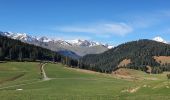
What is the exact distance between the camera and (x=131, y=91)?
6494 centimetres

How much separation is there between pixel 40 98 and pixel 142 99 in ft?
46.8

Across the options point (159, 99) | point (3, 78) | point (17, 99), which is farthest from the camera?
point (3, 78)

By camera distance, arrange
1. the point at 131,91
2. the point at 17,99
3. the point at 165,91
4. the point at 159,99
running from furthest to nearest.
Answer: the point at 131,91
the point at 165,91
the point at 17,99
the point at 159,99

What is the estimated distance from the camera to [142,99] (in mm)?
48688

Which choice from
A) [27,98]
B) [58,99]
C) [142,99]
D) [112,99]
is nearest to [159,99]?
[142,99]

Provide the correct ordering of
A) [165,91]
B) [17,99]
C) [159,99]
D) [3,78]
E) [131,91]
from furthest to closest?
[3,78], [131,91], [165,91], [17,99], [159,99]

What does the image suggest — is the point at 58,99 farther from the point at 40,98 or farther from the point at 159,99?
the point at 159,99

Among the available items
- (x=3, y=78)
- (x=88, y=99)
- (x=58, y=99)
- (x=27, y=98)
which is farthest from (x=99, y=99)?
(x=3, y=78)

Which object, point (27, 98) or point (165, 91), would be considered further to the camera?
point (165, 91)

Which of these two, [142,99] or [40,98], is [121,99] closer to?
[142,99]

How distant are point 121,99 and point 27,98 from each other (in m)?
12.9

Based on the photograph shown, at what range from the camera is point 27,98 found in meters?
53.0

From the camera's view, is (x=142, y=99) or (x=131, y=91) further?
(x=131, y=91)

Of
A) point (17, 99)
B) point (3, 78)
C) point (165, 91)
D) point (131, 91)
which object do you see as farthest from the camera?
point (3, 78)
